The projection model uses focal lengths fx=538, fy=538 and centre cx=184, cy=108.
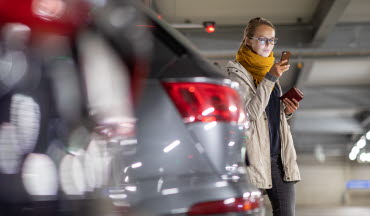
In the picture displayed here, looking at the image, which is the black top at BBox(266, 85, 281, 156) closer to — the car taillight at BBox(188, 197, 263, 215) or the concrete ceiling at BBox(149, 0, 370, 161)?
the car taillight at BBox(188, 197, 263, 215)

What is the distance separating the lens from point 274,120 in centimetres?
272

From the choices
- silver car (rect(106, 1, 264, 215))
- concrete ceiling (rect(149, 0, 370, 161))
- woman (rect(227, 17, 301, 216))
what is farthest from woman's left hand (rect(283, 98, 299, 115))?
concrete ceiling (rect(149, 0, 370, 161))

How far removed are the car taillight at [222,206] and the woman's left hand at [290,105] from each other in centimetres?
141

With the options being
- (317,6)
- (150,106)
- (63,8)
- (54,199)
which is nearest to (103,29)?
(63,8)

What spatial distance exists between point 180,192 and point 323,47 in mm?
8932

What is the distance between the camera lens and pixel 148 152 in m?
1.25

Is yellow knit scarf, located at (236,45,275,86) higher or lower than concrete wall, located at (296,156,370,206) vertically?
lower

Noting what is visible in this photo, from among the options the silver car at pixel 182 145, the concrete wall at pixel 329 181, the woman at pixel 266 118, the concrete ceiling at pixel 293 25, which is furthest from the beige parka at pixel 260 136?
the concrete wall at pixel 329 181

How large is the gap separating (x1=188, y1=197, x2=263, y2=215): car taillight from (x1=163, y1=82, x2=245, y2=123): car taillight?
201 millimetres

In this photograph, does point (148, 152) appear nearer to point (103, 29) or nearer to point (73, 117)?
point (73, 117)

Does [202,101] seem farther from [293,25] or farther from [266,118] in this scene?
[293,25]

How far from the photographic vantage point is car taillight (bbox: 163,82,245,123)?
1314 millimetres

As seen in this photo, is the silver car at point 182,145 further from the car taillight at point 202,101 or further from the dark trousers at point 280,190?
the dark trousers at point 280,190

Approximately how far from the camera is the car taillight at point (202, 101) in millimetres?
1314
